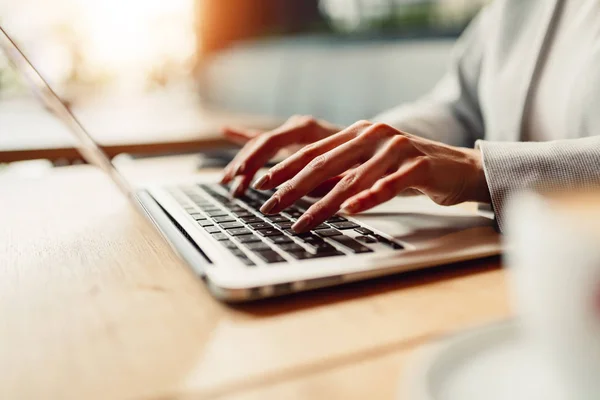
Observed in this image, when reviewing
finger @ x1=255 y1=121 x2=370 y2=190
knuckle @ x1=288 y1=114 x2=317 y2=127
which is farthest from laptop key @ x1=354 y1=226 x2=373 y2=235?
knuckle @ x1=288 y1=114 x2=317 y2=127

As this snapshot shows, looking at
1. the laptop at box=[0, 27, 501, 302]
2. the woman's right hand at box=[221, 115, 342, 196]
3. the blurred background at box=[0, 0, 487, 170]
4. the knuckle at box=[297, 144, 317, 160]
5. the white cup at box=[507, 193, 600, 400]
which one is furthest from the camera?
the blurred background at box=[0, 0, 487, 170]

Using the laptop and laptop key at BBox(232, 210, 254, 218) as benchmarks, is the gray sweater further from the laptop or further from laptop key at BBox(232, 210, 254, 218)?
laptop key at BBox(232, 210, 254, 218)

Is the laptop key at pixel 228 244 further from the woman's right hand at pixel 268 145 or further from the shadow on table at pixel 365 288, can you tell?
the woman's right hand at pixel 268 145

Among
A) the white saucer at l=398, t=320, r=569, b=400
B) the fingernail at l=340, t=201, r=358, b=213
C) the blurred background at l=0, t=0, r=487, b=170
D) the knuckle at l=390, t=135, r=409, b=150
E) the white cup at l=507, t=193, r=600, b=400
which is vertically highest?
the white cup at l=507, t=193, r=600, b=400

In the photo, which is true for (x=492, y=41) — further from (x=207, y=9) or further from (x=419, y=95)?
(x=207, y=9)

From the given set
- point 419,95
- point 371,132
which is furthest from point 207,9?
point 371,132

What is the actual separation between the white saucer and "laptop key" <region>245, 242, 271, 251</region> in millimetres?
201

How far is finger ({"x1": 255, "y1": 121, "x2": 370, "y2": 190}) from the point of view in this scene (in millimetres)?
628

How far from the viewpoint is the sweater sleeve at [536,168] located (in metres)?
0.56

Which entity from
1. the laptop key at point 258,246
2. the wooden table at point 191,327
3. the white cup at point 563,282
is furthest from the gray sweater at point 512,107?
the white cup at point 563,282

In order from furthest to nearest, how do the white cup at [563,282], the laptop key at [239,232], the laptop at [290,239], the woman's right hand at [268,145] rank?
1. the woman's right hand at [268,145]
2. the laptop key at [239,232]
3. the laptop at [290,239]
4. the white cup at [563,282]

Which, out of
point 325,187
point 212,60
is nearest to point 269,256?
point 325,187

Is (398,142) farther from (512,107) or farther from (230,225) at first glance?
(512,107)

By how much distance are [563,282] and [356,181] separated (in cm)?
36
